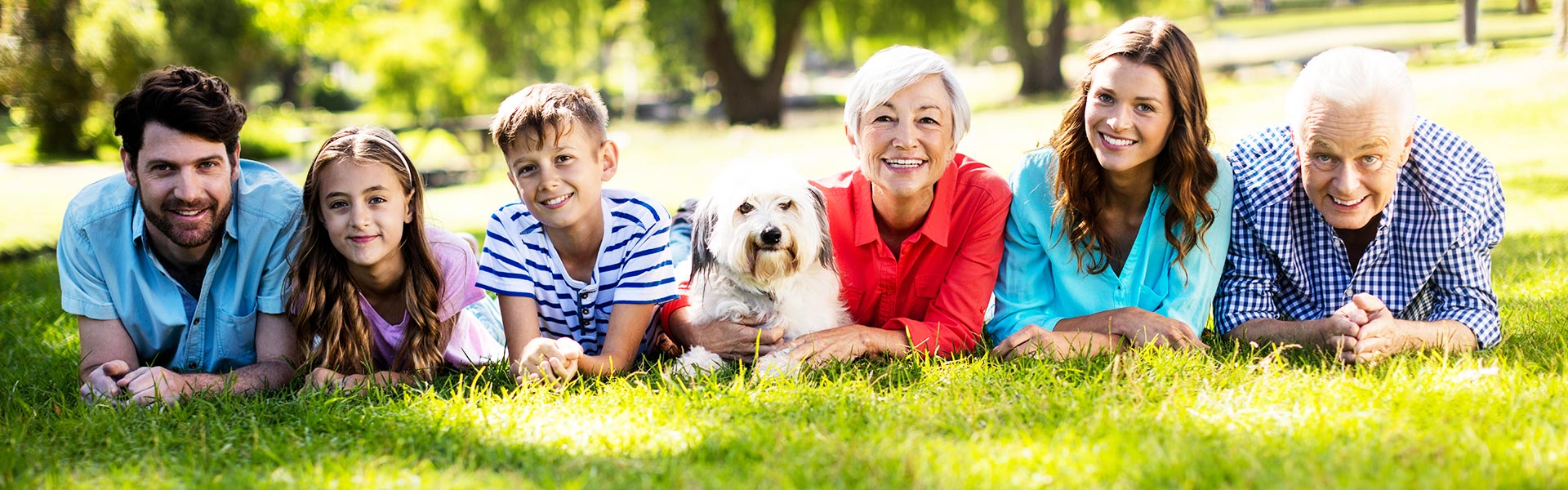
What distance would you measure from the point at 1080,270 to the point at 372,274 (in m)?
2.72

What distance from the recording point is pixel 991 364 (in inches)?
163

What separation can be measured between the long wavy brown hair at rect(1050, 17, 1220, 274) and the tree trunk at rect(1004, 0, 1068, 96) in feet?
78.6

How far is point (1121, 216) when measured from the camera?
4496 mm

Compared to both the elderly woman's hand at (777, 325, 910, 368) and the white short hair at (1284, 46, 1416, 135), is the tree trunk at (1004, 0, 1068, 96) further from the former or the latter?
the elderly woman's hand at (777, 325, 910, 368)

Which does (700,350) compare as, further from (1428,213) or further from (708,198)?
(1428,213)

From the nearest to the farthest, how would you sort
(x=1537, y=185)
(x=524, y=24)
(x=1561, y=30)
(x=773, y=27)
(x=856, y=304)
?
Answer: (x=856, y=304), (x=1537, y=185), (x=1561, y=30), (x=524, y=24), (x=773, y=27)

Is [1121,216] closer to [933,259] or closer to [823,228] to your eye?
[933,259]

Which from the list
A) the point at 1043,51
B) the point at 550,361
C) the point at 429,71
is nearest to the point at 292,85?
the point at 429,71

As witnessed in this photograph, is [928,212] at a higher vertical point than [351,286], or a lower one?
lower

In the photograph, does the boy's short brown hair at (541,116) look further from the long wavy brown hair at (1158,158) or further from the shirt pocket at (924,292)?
the long wavy brown hair at (1158,158)

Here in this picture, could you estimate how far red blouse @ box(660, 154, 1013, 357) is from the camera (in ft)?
14.3

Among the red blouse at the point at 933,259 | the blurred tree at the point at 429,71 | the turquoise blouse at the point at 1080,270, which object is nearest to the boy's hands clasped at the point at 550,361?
the red blouse at the point at 933,259

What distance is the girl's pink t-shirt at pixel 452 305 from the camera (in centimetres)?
432

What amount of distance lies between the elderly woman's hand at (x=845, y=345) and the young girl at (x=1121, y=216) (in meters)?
0.39
